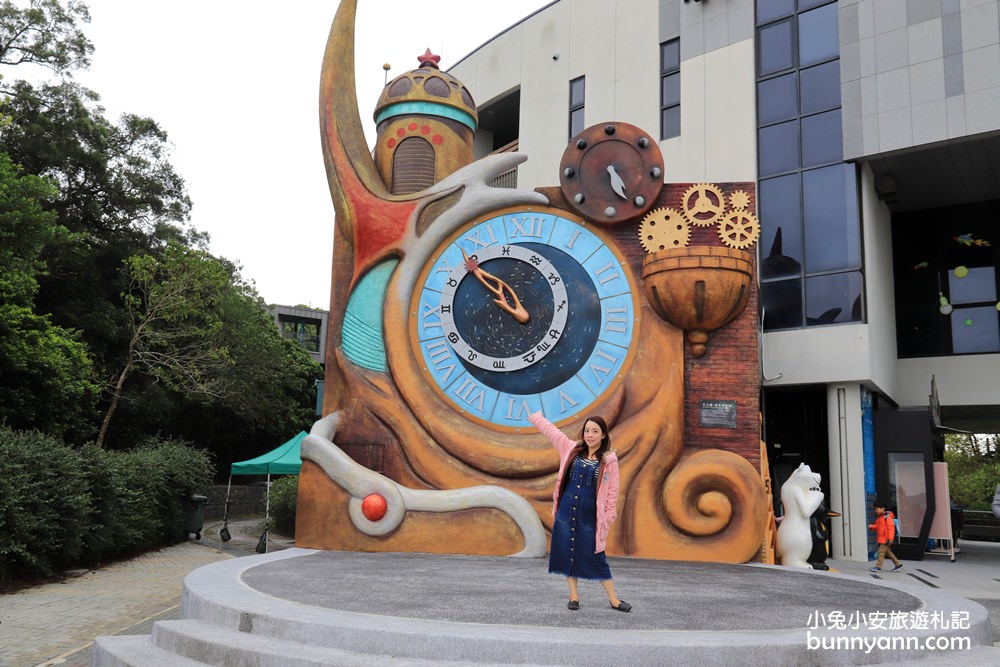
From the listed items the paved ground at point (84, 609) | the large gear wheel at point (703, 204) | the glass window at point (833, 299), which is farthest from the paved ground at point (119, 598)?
the glass window at point (833, 299)

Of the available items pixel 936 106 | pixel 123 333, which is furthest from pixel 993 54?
pixel 123 333

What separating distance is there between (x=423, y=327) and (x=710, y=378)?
444 centimetres

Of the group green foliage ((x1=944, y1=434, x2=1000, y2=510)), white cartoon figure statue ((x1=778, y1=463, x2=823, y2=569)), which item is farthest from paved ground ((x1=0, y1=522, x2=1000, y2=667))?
green foliage ((x1=944, y1=434, x2=1000, y2=510))

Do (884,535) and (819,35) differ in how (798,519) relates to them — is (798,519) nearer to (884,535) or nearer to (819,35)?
(884,535)

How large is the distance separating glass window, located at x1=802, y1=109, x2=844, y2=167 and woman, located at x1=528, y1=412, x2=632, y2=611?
15.4 metres

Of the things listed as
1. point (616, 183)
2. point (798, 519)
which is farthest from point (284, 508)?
point (798, 519)

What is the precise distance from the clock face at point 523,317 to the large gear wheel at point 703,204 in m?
1.27

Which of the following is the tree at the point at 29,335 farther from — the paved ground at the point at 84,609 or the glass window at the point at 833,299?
the glass window at the point at 833,299

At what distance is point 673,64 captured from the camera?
22297 millimetres

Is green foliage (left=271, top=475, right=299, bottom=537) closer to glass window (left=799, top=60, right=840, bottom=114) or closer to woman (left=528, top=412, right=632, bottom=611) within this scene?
woman (left=528, top=412, right=632, bottom=611)

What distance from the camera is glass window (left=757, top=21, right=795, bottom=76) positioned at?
2019 cm

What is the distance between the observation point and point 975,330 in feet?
70.2

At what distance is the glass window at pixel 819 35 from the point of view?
19.5 m

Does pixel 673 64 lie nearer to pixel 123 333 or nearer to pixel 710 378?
pixel 710 378
